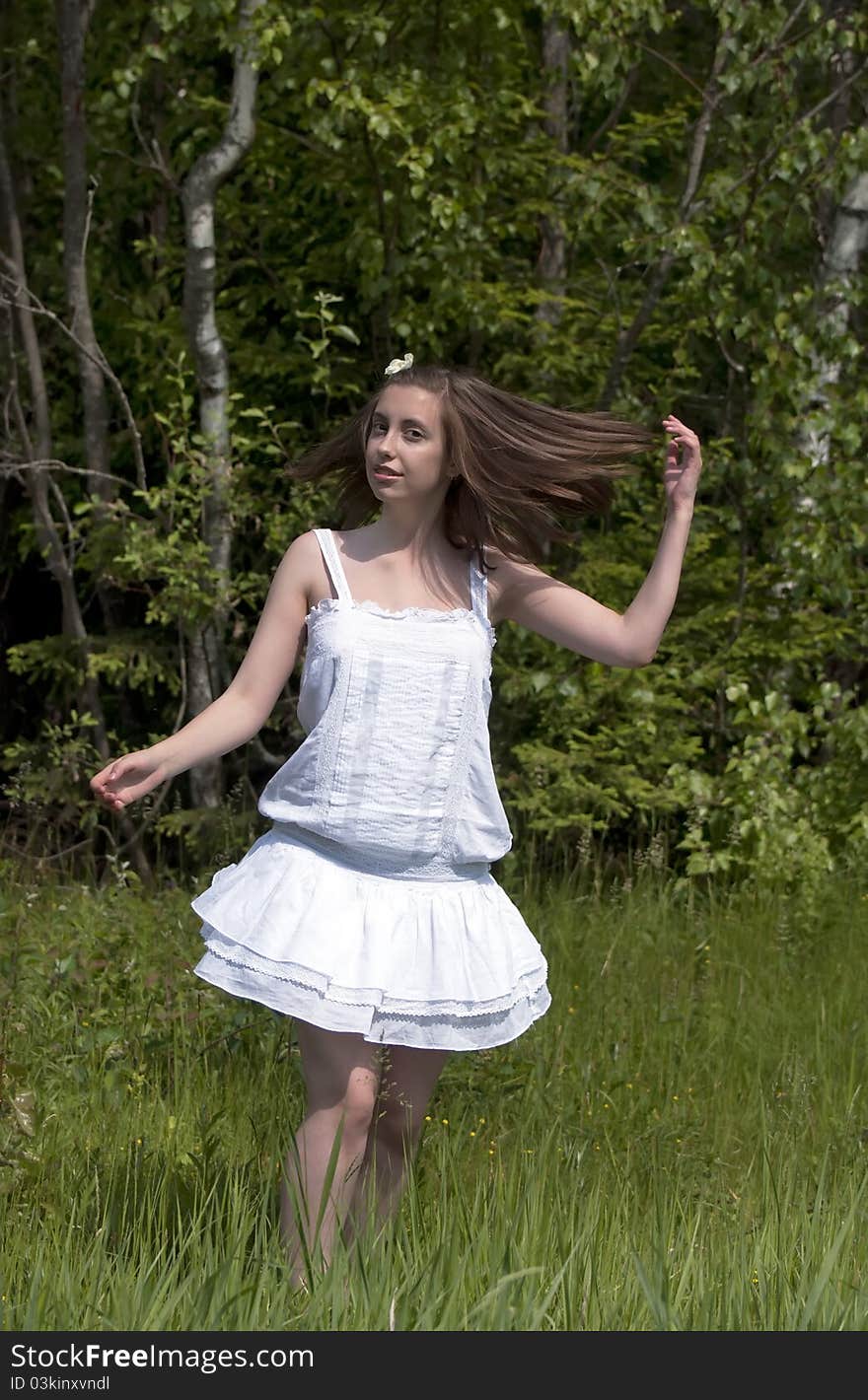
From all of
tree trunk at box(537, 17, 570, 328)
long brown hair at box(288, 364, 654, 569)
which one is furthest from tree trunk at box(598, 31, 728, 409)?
long brown hair at box(288, 364, 654, 569)

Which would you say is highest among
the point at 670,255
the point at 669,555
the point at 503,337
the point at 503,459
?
the point at 670,255

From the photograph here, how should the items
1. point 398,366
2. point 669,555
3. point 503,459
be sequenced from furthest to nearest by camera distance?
point 398,366, point 503,459, point 669,555

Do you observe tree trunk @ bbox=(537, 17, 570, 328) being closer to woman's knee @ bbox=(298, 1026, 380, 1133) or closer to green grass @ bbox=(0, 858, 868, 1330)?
green grass @ bbox=(0, 858, 868, 1330)

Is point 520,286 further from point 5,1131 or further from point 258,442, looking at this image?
point 5,1131

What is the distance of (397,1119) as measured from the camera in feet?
9.97

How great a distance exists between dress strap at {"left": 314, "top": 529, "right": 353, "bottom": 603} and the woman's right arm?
1 centimetres

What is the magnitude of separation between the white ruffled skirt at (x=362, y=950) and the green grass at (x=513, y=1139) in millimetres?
323

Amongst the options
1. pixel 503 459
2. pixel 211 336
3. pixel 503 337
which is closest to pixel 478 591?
pixel 503 459

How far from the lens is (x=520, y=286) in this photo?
294 inches

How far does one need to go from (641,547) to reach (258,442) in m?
1.76

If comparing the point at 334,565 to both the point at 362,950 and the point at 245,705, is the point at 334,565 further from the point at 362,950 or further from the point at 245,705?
the point at 362,950

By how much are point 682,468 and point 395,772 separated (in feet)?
2.63

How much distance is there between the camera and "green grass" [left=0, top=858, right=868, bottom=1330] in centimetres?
257
